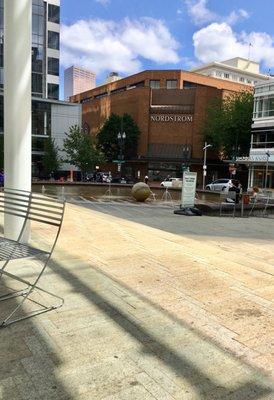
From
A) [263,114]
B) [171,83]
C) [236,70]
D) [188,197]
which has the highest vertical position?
[236,70]

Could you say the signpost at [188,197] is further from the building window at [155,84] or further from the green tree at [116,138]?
the building window at [155,84]

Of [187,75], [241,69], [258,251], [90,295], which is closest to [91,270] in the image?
[90,295]

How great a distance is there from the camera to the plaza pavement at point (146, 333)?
2.78 m

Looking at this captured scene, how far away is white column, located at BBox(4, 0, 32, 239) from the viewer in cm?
598

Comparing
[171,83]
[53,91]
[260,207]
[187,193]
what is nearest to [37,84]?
[53,91]

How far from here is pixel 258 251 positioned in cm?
734

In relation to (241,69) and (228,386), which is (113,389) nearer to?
(228,386)

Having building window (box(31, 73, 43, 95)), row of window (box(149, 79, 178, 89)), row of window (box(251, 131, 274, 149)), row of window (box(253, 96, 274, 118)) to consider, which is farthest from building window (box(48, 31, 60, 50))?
row of window (box(251, 131, 274, 149))

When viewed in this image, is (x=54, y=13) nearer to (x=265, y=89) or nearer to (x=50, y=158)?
(x=50, y=158)

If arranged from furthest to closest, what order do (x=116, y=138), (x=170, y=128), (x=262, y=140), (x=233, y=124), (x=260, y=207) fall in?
(x=170, y=128) < (x=116, y=138) < (x=233, y=124) < (x=262, y=140) < (x=260, y=207)

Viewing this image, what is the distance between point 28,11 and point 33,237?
3.50 meters

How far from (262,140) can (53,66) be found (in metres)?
32.3

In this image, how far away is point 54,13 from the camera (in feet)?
213

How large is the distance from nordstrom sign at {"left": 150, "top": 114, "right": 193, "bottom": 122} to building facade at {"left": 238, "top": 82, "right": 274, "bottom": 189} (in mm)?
20376
